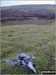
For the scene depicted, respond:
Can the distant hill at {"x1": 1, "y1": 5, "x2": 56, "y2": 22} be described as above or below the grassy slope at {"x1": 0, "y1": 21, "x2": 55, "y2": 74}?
above

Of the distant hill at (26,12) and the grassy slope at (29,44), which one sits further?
the distant hill at (26,12)

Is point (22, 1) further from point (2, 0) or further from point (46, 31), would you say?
point (46, 31)

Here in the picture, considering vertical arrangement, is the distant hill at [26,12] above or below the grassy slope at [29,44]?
above

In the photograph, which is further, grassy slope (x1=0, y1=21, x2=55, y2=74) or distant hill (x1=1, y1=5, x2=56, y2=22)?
distant hill (x1=1, y1=5, x2=56, y2=22)

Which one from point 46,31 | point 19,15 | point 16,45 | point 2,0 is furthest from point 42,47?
point 2,0
